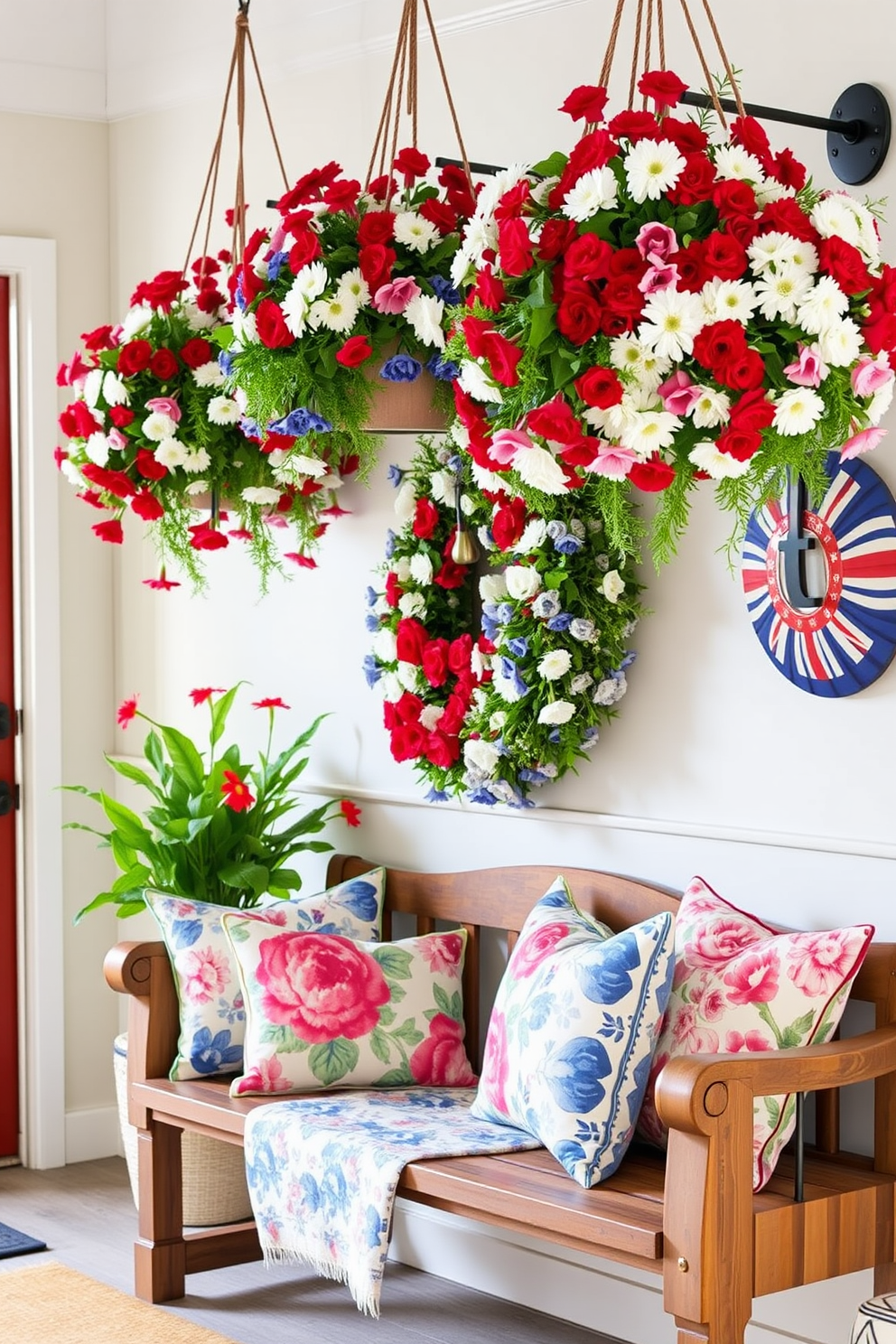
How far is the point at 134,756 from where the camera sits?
451 cm

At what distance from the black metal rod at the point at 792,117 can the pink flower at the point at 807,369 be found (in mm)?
590

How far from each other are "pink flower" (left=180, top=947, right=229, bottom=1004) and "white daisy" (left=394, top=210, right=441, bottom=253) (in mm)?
1570

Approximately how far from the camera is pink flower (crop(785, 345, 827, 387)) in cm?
200

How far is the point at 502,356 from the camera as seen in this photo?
2000 millimetres

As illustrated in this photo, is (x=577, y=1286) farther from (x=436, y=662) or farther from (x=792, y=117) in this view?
(x=792, y=117)

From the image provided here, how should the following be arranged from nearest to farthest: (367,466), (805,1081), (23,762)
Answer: (805,1081)
(367,466)
(23,762)

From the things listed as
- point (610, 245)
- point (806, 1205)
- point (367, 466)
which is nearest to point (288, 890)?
point (367, 466)

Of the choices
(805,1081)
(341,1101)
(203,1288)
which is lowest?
(203,1288)

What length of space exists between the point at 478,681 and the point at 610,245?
141cm

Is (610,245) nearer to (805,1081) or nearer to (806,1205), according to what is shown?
(805,1081)

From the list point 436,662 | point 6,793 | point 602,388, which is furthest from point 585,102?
point 6,793

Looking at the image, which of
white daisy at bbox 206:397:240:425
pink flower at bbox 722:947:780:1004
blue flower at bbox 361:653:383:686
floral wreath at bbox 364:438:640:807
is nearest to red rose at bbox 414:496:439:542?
floral wreath at bbox 364:438:640:807

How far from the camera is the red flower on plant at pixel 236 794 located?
146 inches

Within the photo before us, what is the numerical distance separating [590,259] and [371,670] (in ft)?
5.60
